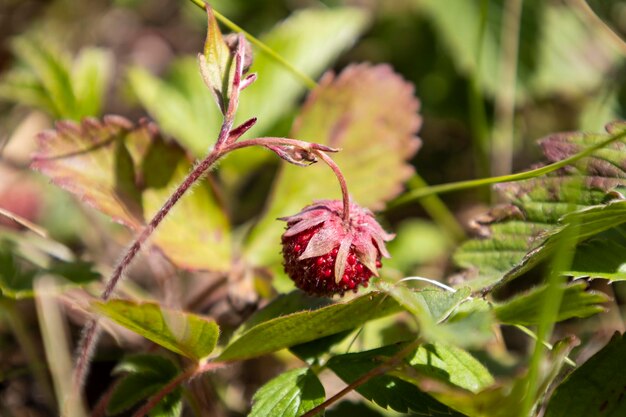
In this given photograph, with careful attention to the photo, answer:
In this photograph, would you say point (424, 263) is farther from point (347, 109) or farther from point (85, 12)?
point (85, 12)

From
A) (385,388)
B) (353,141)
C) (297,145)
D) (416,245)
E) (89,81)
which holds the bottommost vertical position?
(416,245)

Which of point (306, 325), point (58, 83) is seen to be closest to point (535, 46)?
point (58, 83)

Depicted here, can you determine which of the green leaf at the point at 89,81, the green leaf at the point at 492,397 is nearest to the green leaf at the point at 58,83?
the green leaf at the point at 89,81

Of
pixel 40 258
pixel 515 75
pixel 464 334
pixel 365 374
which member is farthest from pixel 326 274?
pixel 515 75

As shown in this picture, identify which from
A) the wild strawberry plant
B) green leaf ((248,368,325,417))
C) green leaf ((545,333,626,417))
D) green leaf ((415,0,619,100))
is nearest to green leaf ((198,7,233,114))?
the wild strawberry plant

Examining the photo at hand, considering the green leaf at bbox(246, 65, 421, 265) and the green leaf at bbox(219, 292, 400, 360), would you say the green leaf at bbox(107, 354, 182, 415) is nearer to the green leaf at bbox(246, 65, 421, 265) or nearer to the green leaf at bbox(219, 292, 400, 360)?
the green leaf at bbox(219, 292, 400, 360)

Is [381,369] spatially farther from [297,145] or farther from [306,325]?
[297,145]
